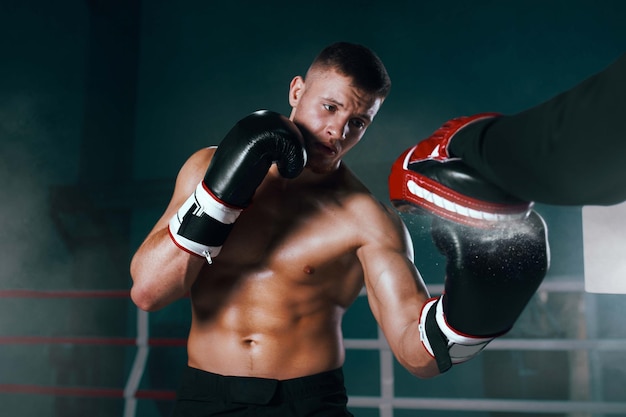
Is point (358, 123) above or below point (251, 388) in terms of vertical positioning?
above

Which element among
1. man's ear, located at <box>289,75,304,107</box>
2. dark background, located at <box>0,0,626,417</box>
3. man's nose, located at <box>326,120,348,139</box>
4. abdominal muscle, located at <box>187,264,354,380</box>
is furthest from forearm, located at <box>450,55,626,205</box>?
dark background, located at <box>0,0,626,417</box>

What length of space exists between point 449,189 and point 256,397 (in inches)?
27.2

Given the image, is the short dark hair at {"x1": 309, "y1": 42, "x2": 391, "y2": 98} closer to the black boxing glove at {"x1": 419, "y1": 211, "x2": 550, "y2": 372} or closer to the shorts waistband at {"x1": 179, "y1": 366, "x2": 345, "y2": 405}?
the black boxing glove at {"x1": 419, "y1": 211, "x2": 550, "y2": 372}

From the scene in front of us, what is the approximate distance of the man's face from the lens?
144cm

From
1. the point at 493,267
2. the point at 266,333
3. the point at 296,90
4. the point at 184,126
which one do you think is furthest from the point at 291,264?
the point at 184,126

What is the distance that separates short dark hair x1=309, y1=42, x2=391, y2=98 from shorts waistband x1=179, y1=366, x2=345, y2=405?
0.68m

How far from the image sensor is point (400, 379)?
149 inches

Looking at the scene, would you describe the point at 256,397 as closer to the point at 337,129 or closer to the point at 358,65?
the point at 337,129

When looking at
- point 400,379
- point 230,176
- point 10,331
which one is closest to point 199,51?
point 10,331

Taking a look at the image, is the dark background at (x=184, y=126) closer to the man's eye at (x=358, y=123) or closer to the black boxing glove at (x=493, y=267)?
the man's eye at (x=358, y=123)

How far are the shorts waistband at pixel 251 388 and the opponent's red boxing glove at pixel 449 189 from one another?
1.90 feet

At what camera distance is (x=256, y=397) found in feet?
4.42

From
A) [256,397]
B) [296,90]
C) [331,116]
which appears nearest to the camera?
[256,397]

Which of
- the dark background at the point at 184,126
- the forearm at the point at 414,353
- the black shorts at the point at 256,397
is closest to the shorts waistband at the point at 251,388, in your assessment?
the black shorts at the point at 256,397
